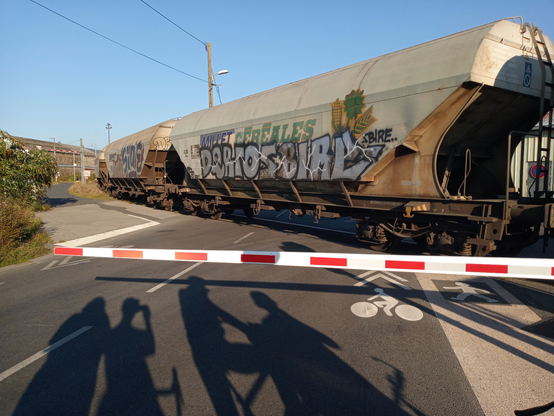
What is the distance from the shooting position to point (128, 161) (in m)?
21.0

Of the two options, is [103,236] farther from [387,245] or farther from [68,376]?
[387,245]

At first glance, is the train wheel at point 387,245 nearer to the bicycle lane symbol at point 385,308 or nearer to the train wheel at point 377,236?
the train wheel at point 377,236

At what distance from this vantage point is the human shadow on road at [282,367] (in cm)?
310

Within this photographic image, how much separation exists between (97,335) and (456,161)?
27.5 ft

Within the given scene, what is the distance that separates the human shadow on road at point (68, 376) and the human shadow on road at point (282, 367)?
3.53ft

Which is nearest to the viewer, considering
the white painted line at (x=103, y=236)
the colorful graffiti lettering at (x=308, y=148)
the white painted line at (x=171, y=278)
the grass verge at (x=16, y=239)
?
the white painted line at (x=171, y=278)

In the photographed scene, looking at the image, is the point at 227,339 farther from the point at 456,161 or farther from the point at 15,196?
the point at 15,196

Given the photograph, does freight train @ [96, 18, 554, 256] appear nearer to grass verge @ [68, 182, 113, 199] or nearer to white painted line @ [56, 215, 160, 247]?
white painted line @ [56, 215, 160, 247]

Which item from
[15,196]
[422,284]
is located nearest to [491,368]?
[422,284]

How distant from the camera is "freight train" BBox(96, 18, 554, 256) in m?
6.33

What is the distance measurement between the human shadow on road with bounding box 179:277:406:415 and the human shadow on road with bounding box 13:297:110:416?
108cm

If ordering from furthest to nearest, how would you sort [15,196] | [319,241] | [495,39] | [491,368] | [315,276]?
1. [15,196]
2. [319,241]
3. [315,276]
4. [495,39]
5. [491,368]

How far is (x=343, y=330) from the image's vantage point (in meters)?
4.51

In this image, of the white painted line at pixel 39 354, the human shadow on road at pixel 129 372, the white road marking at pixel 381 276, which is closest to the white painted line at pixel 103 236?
the white painted line at pixel 39 354
